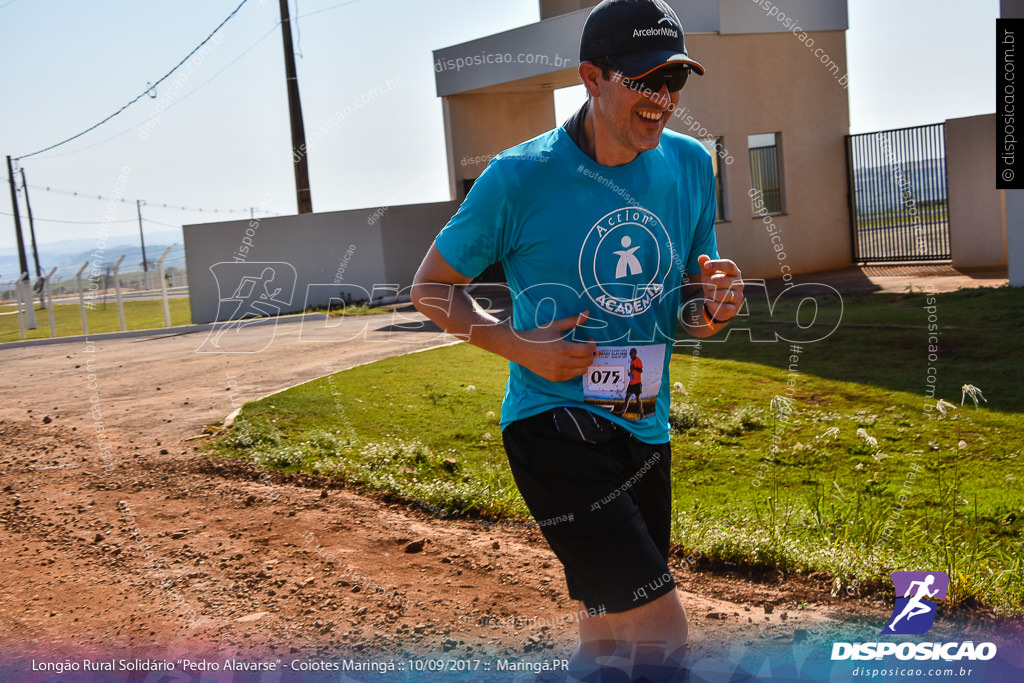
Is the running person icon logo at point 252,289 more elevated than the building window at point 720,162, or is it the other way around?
the building window at point 720,162

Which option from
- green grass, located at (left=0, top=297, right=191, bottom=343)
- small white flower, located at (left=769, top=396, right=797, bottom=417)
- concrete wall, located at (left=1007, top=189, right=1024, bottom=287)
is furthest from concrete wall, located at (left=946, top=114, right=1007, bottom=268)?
green grass, located at (left=0, top=297, right=191, bottom=343)

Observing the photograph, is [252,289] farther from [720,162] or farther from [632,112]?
[632,112]

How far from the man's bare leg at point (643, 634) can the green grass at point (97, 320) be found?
20.0 m

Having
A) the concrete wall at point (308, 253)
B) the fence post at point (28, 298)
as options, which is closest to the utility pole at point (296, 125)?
the concrete wall at point (308, 253)

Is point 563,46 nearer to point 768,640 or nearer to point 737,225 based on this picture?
point 737,225

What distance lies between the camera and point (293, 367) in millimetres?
11531

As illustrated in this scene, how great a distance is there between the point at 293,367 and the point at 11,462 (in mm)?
4604

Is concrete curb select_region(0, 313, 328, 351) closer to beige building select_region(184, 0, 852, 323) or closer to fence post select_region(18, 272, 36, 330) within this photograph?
fence post select_region(18, 272, 36, 330)

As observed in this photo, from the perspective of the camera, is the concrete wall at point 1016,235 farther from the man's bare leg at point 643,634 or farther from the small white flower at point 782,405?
the man's bare leg at point 643,634

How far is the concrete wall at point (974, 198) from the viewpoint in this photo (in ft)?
53.4

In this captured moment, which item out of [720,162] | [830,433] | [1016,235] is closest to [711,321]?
[830,433]

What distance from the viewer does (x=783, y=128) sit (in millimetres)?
17938

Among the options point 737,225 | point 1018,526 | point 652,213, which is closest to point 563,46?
point 737,225

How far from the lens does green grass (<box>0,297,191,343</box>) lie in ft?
74.9
